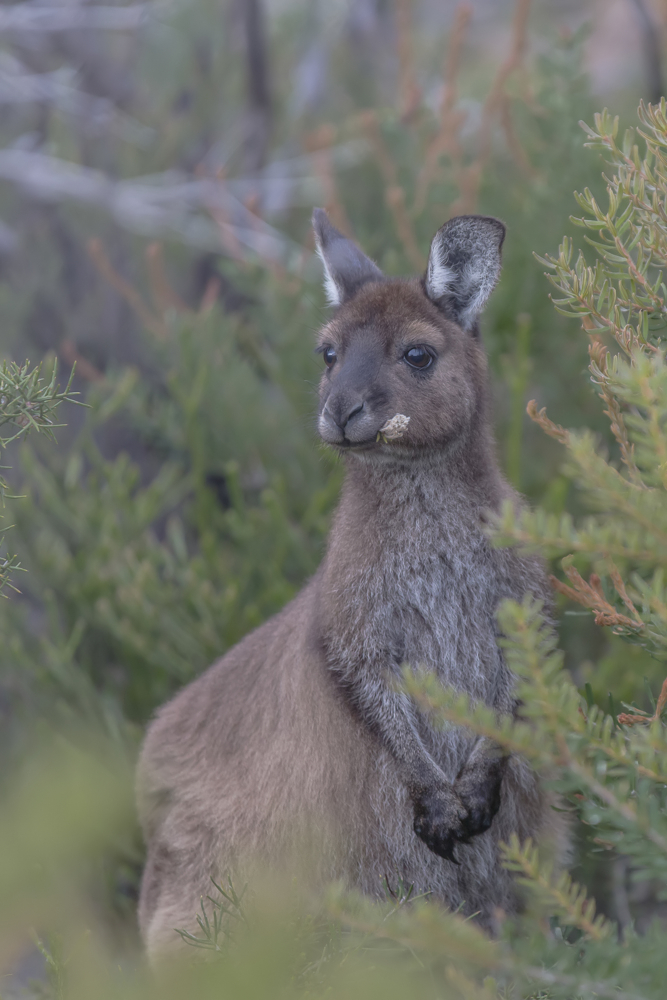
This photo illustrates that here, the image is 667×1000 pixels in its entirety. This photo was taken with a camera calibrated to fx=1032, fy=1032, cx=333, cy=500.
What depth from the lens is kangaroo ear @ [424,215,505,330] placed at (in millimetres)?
2834

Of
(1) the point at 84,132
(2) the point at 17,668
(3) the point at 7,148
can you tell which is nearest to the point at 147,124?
(1) the point at 84,132

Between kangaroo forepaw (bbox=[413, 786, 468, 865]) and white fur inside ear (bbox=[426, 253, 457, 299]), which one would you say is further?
white fur inside ear (bbox=[426, 253, 457, 299])

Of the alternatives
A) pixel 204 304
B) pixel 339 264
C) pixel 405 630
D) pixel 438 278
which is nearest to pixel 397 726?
pixel 405 630

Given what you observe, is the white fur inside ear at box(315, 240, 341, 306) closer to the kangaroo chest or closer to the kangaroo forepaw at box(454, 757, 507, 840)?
the kangaroo chest

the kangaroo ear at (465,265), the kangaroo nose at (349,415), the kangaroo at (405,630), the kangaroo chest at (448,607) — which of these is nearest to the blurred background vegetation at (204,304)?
the kangaroo chest at (448,607)

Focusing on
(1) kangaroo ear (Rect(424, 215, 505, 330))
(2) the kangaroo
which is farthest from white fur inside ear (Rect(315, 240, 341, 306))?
(1) kangaroo ear (Rect(424, 215, 505, 330))

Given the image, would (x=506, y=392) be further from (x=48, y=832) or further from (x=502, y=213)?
(x=48, y=832)

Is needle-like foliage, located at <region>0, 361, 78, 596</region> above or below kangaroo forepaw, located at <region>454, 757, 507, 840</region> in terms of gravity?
above

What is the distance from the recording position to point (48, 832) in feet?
6.36

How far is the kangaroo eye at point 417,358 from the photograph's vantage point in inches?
112

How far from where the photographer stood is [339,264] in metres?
3.17

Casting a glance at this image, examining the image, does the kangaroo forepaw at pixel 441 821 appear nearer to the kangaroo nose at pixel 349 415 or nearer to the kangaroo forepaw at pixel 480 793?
the kangaroo forepaw at pixel 480 793

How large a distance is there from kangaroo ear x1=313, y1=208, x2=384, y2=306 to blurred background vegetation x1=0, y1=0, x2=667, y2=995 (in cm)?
99

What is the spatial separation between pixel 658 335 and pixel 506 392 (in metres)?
2.84
